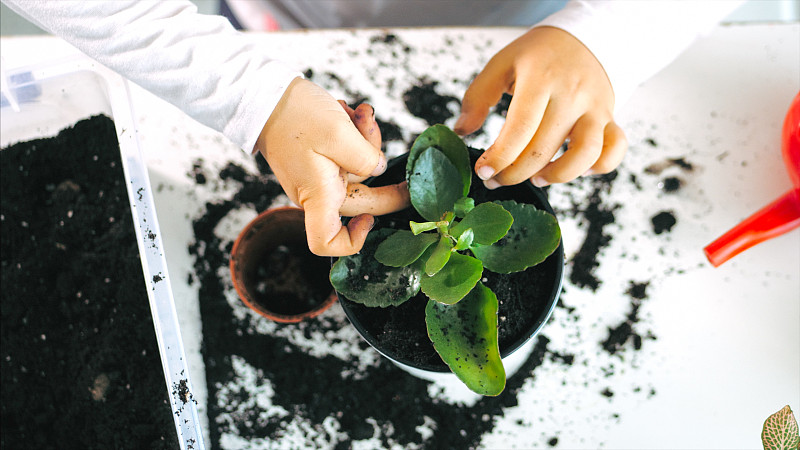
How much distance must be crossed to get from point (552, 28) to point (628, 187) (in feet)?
0.78

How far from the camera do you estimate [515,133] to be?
1.87ft

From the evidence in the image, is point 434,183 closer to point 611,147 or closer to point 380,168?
point 380,168

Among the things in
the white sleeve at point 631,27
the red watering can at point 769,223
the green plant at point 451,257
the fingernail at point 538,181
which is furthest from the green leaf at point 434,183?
the red watering can at point 769,223

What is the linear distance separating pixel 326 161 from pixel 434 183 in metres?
0.12

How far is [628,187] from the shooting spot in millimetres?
724

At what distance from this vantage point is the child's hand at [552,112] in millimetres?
577

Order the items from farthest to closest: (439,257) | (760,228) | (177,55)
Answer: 1. (760,228)
2. (177,55)
3. (439,257)

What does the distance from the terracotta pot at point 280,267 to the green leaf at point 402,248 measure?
189 millimetres

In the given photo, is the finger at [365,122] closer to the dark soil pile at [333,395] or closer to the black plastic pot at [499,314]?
the black plastic pot at [499,314]

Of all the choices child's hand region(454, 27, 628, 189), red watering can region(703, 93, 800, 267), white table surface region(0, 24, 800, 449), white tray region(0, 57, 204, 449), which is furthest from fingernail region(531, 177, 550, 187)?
white tray region(0, 57, 204, 449)

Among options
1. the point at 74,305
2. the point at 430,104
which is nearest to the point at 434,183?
the point at 430,104

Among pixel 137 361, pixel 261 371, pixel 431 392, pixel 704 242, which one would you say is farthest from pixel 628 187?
pixel 137 361

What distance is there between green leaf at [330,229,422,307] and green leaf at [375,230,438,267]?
3 cm

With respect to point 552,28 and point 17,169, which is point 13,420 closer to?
point 17,169
